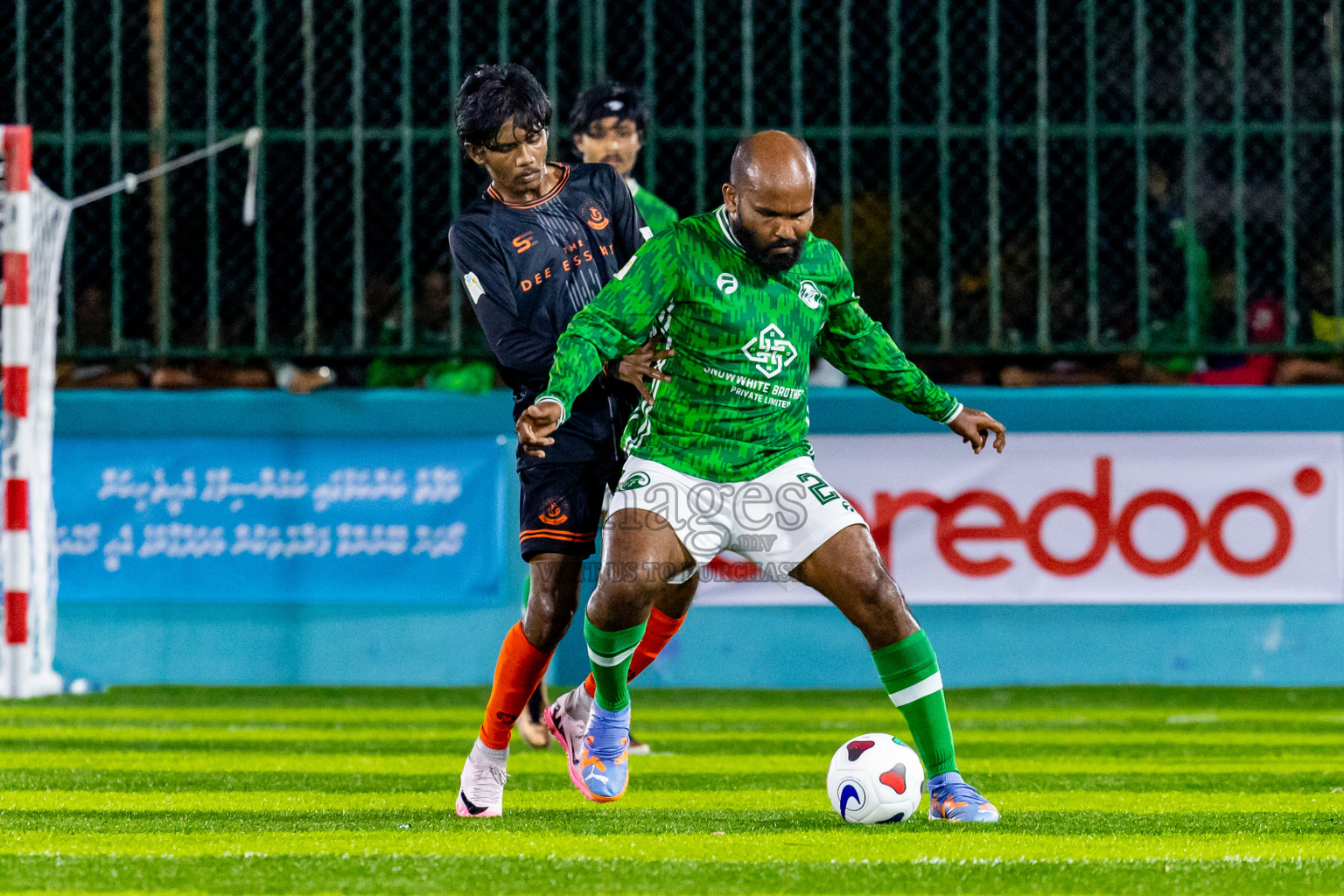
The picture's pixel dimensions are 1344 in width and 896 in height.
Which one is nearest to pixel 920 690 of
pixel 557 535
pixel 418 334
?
pixel 557 535

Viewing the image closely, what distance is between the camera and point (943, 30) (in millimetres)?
8945

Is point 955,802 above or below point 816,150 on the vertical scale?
below

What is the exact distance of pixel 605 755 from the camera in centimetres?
466

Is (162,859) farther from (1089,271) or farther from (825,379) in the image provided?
(1089,271)

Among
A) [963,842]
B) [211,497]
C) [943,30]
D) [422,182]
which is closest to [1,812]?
[963,842]

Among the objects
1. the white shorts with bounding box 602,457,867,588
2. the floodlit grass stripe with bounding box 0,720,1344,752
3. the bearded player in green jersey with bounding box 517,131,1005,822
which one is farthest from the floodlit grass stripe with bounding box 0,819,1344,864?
the floodlit grass stripe with bounding box 0,720,1344,752

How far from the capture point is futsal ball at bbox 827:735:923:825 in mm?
4207

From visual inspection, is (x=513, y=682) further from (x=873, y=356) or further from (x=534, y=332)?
(x=873, y=356)

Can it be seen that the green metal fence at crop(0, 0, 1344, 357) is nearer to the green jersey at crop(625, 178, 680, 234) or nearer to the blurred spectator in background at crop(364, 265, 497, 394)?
the blurred spectator in background at crop(364, 265, 497, 394)

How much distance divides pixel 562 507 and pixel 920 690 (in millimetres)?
971

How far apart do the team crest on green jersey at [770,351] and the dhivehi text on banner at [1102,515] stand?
3.77m

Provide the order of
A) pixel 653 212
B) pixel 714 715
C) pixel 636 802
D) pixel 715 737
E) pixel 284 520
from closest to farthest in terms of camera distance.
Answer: pixel 636 802, pixel 653 212, pixel 715 737, pixel 714 715, pixel 284 520

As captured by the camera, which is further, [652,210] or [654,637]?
[652,210]

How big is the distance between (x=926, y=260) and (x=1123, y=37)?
1407mm
